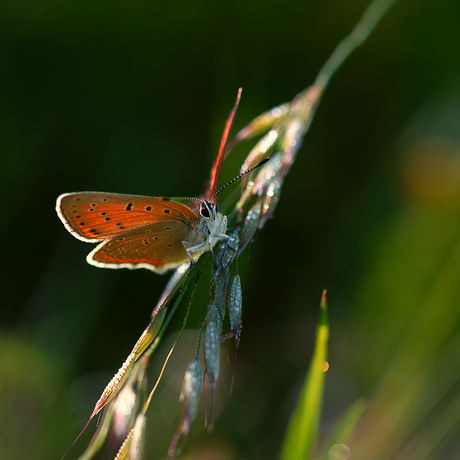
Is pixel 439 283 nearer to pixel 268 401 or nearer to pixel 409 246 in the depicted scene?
pixel 409 246

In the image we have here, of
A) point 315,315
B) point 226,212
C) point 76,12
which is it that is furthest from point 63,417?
point 76,12

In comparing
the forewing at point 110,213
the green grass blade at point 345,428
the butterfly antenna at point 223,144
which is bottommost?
the green grass blade at point 345,428

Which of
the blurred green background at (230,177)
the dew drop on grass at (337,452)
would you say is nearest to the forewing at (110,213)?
the blurred green background at (230,177)

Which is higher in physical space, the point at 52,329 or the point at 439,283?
the point at 439,283

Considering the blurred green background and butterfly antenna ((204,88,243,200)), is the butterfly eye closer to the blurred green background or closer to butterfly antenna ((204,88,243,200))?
butterfly antenna ((204,88,243,200))

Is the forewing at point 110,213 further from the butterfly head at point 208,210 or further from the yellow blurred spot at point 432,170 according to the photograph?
the yellow blurred spot at point 432,170

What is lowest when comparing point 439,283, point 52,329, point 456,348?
point 52,329

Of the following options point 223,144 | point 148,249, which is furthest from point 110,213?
point 223,144
